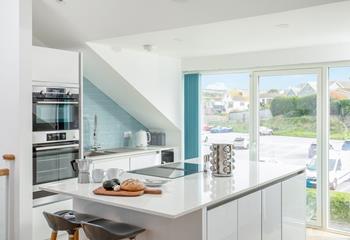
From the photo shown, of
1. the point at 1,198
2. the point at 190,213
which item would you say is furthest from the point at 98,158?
the point at 190,213

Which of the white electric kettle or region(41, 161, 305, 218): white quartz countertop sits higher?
the white electric kettle

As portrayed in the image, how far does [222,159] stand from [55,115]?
1909 millimetres

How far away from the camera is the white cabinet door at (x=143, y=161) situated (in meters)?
5.34

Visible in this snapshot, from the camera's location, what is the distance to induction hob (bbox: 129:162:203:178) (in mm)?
3487

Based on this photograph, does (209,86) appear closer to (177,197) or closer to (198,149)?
(198,149)

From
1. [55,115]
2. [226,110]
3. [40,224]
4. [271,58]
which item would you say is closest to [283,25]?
[271,58]

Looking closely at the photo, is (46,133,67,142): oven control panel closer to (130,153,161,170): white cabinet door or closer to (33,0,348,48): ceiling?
(33,0,348,48): ceiling

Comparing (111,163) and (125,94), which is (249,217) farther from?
(125,94)

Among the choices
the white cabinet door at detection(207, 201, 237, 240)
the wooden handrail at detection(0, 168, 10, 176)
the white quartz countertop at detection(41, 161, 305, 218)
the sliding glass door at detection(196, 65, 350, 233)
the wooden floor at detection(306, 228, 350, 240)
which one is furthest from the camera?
the sliding glass door at detection(196, 65, 350, 233)

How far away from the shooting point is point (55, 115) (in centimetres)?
417

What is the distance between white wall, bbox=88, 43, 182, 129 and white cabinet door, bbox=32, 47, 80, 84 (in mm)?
471

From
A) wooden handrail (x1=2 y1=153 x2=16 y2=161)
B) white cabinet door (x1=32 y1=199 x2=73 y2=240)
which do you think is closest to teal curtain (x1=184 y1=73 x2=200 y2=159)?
white cabinet door (x1=32 y1=199 x2=73 y2=240)

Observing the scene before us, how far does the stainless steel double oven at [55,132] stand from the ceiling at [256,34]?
904mm

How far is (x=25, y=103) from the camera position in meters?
3.64
